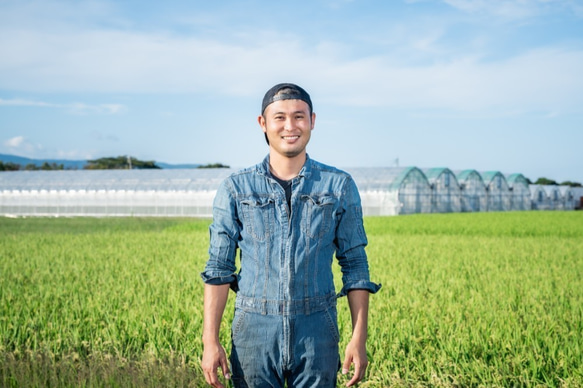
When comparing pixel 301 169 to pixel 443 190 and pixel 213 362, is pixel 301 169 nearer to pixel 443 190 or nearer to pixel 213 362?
pixel 213 362

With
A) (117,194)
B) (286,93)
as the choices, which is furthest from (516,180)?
→ (286,93)

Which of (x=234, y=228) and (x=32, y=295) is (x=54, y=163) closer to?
(x=32, y=295)

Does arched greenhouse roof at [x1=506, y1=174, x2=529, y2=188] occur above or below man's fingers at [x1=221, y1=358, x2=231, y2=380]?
above

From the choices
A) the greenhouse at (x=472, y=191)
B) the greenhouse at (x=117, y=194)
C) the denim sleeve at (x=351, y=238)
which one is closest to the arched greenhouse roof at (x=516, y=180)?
the greenhouse at (x=472, y=191)

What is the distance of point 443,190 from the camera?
2728 cm

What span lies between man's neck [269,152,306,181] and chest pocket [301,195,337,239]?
11cm

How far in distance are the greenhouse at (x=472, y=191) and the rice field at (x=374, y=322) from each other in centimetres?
1921

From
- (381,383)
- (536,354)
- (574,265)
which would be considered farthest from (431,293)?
(574,265)

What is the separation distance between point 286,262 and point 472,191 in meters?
28.9

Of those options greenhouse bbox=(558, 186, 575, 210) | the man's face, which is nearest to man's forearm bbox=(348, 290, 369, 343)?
the man's face

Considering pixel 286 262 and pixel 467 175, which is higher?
pixel 467 175

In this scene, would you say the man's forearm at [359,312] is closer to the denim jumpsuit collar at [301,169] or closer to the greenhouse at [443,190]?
the denim jumpsuit collar at [301,169]

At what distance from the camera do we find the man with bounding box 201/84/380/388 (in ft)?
6.77

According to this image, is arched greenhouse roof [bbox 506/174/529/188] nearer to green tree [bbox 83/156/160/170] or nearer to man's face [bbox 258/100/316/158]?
green tree [bbox 83/156/160/170]
